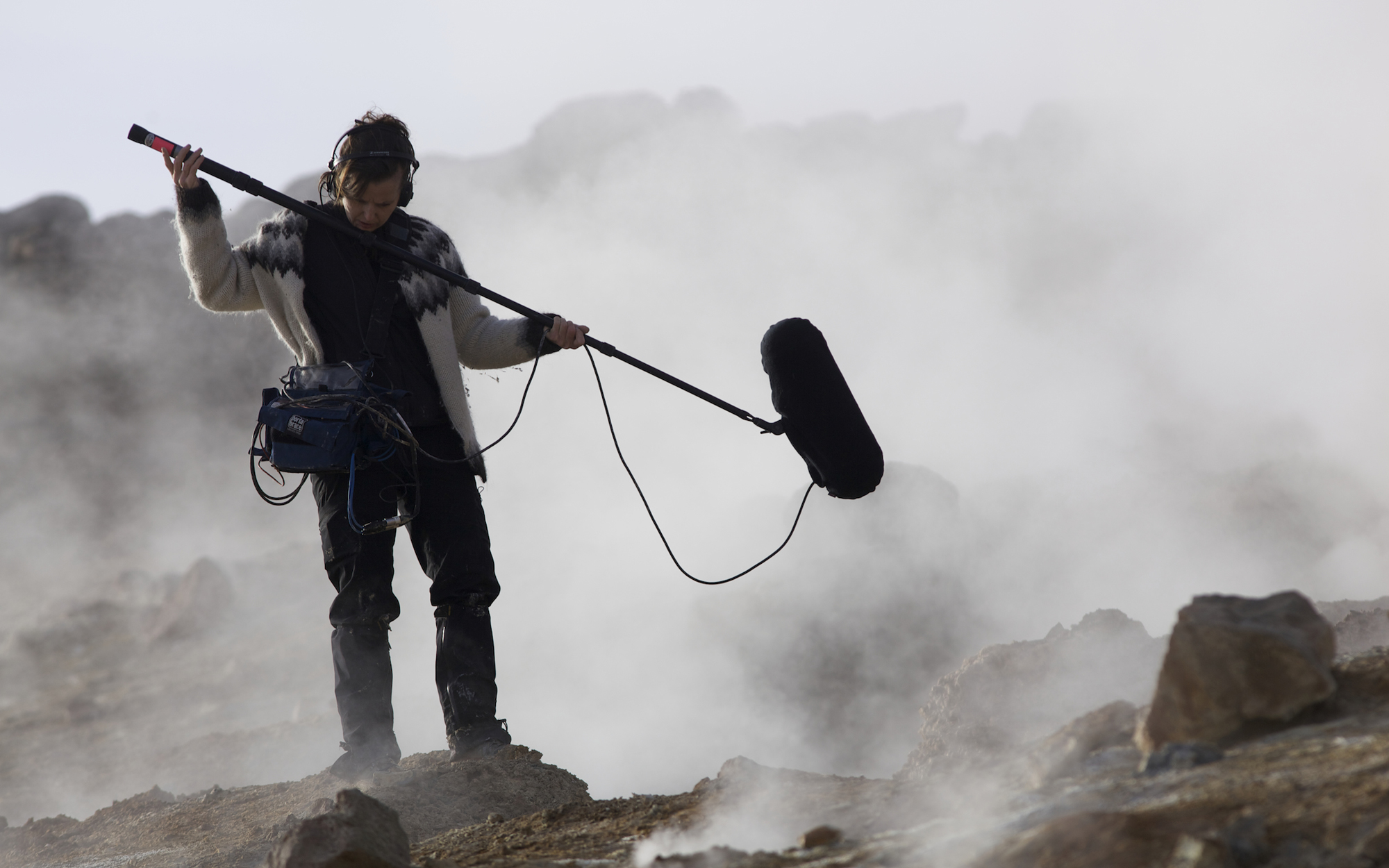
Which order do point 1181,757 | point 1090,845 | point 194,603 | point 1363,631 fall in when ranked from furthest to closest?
point 194,603 → point 1363,631 → point 1181,757 → point 1090,845

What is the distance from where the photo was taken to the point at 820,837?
1695 mm

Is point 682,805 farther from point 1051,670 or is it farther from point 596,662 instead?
point 596,662

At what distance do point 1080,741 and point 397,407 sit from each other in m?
1.86

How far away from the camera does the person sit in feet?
9.33

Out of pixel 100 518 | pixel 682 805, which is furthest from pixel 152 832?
pixel 100 518

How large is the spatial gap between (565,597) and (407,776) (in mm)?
5505

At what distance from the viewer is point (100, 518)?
14.1 meters

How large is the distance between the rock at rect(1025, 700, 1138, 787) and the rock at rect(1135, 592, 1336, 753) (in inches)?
6.1

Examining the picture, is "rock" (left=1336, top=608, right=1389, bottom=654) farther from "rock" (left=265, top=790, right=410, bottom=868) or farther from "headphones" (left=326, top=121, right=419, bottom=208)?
"headphones" (left=326, top=121, right=419, bottom=208)

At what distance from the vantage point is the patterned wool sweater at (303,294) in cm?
275

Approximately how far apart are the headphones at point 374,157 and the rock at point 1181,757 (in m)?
2.12

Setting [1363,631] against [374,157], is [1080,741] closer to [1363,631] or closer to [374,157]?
[1363,631]

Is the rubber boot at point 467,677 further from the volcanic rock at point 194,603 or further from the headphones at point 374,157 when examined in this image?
the volcanic rock at point 194,603

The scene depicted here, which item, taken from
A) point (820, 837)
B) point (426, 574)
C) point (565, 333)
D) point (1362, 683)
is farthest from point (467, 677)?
point (1362, 683)
